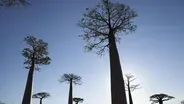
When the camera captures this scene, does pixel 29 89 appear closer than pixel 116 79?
No

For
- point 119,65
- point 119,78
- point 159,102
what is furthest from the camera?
point 159,102

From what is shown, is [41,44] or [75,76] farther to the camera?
[75,76]

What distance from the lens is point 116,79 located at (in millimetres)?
7527

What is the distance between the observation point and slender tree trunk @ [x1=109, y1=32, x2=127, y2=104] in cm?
686

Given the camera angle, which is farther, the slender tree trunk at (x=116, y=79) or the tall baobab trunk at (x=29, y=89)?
the tall baobab trunk at (x=29, y=89)

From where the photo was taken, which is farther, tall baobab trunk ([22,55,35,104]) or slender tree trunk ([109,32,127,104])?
tall baobab trunk ([22,55,35,104])

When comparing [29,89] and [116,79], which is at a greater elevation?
[116,79]

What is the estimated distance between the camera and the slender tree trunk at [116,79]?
6.86 meters

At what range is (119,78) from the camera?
7.57 meters

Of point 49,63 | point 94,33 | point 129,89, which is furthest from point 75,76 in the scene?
point 94,33

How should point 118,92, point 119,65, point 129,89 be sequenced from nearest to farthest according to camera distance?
point 118,92
point 119,65
point 129,89

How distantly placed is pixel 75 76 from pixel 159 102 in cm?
1439

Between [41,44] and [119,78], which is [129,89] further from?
[119,78]

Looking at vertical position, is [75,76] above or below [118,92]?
above
